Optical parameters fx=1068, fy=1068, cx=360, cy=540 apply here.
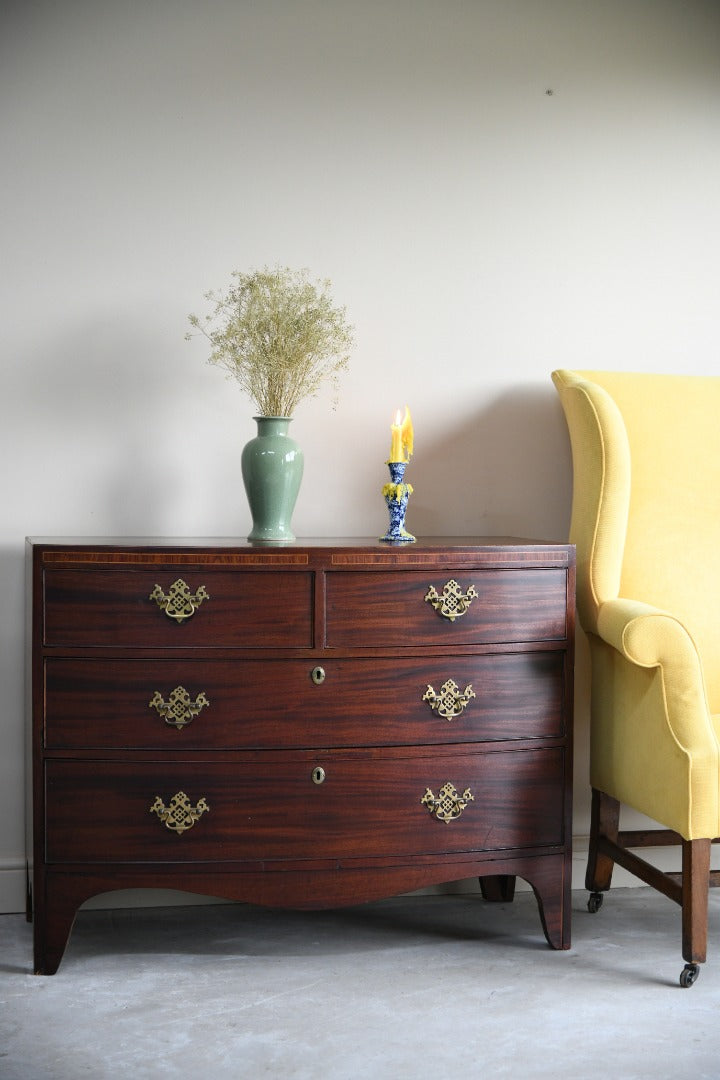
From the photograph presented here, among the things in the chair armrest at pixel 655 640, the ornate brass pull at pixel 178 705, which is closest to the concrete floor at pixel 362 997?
the ornate brass pull at pixel 178 705

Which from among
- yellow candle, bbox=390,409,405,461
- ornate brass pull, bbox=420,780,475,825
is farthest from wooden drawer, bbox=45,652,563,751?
yellow candle, bbox=390,409,405,461

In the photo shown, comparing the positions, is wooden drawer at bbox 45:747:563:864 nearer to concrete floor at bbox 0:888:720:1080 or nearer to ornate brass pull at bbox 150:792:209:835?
ornate brass pull at bbox 150:792:209:835

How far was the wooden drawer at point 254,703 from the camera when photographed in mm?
2117

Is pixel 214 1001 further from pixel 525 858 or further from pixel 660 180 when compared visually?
pixel 660 180

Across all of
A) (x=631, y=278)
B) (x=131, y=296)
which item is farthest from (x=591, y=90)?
(x=131, y=296)

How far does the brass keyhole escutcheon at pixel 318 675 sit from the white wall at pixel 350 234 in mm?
624

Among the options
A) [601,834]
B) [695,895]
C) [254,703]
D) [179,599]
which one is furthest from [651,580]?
[179,599]

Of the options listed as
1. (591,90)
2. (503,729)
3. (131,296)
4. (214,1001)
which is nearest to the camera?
(214,1001)

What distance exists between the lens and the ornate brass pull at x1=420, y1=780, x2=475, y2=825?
7.18ft

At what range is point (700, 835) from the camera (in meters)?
2.10

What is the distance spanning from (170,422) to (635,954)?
1.62m

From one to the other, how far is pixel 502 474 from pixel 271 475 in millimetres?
731

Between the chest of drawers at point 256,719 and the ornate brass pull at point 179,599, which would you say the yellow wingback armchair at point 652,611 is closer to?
the chest of drawers at point 256,719

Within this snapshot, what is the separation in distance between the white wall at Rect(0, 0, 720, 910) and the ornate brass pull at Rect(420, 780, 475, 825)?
0.72 metres
